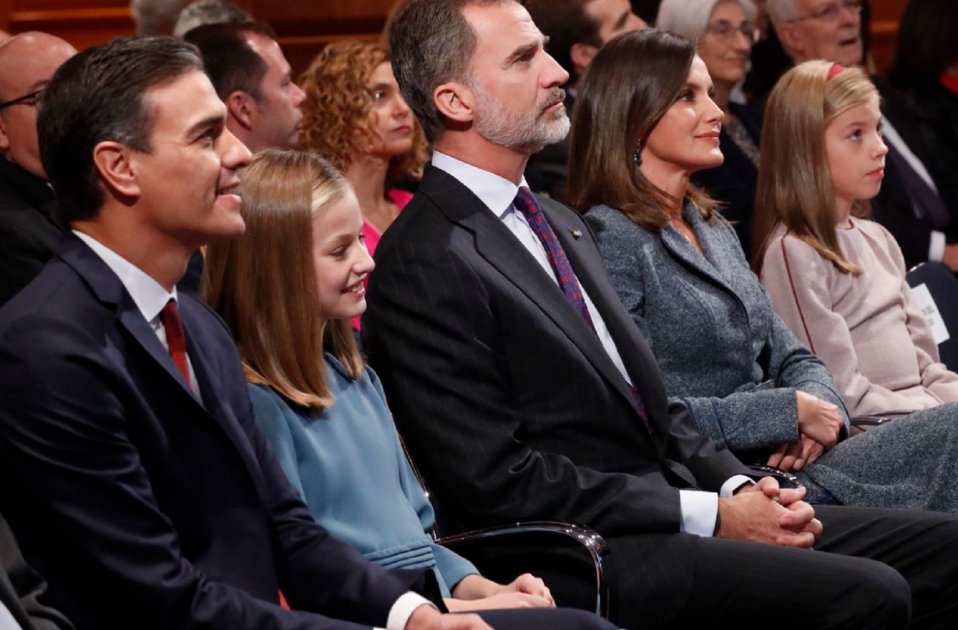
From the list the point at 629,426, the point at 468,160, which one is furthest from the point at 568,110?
the point at 629,426

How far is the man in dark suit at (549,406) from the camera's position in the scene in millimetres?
2734

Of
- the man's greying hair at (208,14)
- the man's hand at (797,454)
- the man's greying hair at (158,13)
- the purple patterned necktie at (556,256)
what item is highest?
the purple patterned necktie at (556,256)

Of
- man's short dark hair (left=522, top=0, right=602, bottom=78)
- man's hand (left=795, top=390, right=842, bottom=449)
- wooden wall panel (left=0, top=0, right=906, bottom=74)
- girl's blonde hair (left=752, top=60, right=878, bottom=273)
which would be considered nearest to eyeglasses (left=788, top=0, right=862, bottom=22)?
man's short dark hair (left=522, top=0, right=602, bottom=78)

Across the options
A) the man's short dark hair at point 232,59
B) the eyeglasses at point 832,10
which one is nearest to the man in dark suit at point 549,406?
the man's short dark hair at point 232,59

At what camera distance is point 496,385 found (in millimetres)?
2791

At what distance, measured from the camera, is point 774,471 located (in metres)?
3.18

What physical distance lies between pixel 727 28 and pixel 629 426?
2.46 m

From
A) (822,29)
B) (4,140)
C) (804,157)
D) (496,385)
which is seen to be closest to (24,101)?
(4,140)

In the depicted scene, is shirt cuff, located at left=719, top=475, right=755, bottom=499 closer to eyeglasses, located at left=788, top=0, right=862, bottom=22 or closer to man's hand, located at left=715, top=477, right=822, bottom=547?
man's hand, located at left=715, top=477, right=822, bottom=547

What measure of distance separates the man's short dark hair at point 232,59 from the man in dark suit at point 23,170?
68 centimetres

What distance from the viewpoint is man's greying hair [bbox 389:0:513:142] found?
10.1ft

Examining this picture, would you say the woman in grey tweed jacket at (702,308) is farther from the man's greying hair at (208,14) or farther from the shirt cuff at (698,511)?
the man's greying hair at (208,14)

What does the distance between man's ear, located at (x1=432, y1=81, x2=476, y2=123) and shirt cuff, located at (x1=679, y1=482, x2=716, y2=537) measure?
0.86m

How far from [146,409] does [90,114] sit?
0.45m
